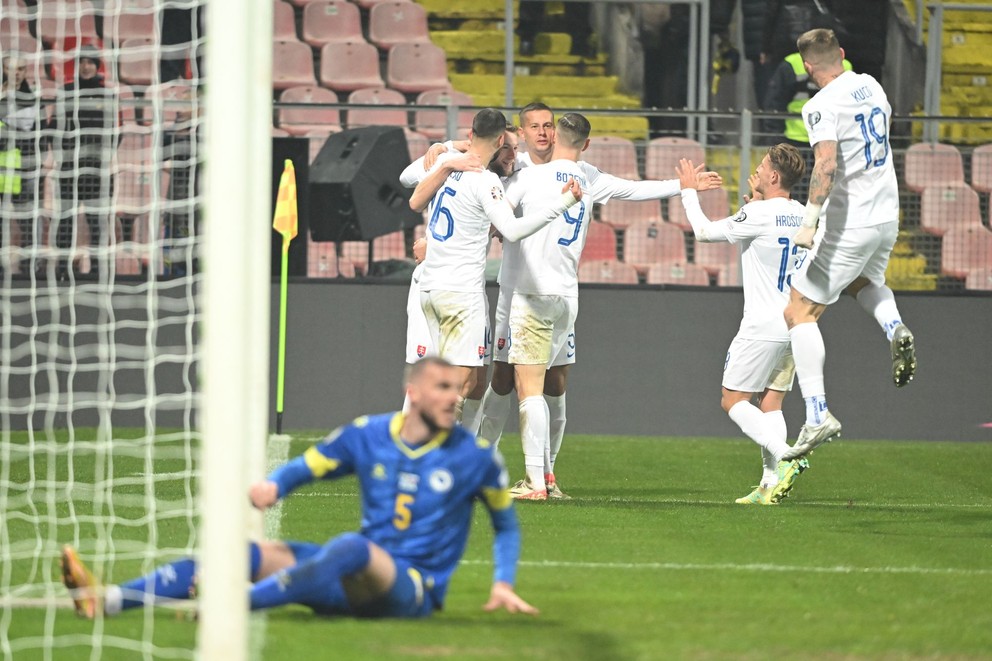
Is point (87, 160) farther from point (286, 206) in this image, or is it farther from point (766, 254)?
point (766, 254)

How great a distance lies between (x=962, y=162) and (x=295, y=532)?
8.29 m

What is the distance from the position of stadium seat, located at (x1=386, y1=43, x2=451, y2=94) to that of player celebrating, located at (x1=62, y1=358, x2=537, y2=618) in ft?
39.2

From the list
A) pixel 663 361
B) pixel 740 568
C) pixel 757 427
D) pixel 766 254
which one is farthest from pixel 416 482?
pixel 663 361

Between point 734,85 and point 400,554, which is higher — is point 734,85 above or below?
above

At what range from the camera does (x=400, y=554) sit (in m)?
4.95

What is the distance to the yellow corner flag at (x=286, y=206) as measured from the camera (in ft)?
39.4

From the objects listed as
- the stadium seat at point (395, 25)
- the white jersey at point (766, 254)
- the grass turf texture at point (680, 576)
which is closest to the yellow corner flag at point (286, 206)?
the grass turf texture at point (680, 576)

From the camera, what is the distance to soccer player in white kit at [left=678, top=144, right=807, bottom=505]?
8.75 m

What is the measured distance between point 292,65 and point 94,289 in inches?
206

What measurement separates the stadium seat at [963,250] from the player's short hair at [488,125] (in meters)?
6.31

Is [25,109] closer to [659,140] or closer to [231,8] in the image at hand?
[659,140]

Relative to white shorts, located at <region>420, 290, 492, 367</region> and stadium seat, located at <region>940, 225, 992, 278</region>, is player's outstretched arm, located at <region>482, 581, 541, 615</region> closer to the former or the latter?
white shorts, located at <region>420, 290, 492, 367</region>

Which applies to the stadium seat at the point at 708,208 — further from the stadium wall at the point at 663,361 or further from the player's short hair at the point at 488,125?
the player's short hair at the point at 488,125

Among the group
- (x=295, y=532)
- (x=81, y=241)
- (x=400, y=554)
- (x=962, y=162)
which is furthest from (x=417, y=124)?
(x=400, y=554)
